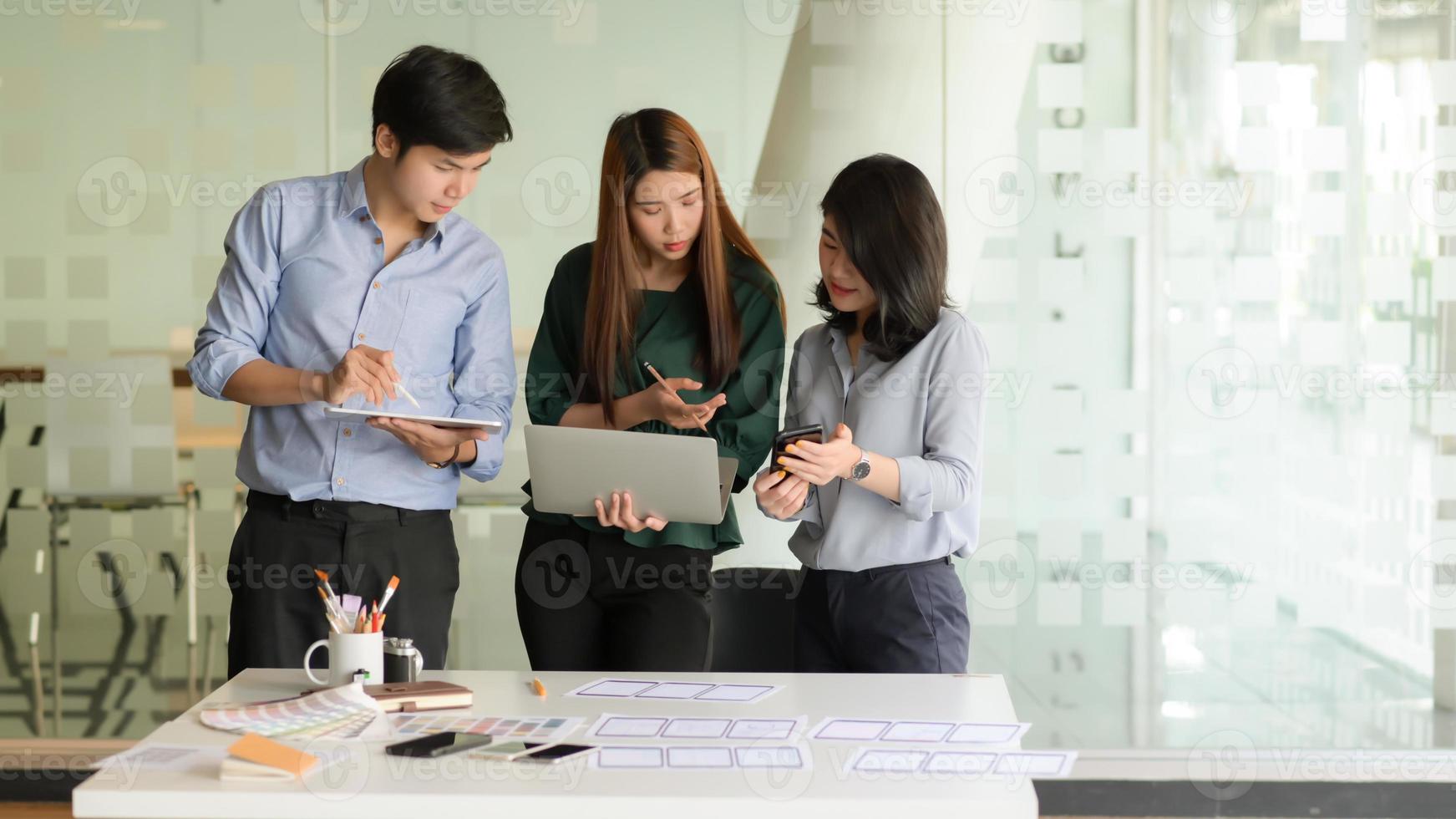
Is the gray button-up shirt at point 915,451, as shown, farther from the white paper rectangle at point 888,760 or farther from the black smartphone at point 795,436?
the white paper rectangle at point 888,760

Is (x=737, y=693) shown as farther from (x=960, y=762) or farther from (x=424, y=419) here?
(x=424, y=419)

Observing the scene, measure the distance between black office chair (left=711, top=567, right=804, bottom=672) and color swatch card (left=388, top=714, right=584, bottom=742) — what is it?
2.85 feet

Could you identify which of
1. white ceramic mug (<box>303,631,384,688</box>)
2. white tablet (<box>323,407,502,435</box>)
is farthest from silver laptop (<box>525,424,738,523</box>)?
white ceramic mug (<box>303,631,384,688</box>)

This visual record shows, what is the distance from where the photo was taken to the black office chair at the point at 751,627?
2668mm

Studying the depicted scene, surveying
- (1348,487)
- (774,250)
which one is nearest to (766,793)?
(774,250)

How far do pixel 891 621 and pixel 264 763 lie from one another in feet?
3.81

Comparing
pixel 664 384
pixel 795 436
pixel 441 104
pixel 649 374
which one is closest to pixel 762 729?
pixel 795 436

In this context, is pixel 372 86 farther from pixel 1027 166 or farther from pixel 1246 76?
pixel 1246 76

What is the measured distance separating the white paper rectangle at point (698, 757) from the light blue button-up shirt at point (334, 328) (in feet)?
3.05

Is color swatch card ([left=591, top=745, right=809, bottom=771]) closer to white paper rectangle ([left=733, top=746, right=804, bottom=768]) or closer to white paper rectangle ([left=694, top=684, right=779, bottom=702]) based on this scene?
white paper rectangle ([left=733, top=746, right=804, bottom=768])

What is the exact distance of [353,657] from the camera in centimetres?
195

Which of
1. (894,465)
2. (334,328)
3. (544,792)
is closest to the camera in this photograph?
(544,792)

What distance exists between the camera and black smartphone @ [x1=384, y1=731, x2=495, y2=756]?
64.1 inches

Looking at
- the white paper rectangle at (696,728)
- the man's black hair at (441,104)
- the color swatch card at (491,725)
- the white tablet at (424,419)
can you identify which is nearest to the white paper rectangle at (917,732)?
the white paper rectangle at (696,728)
